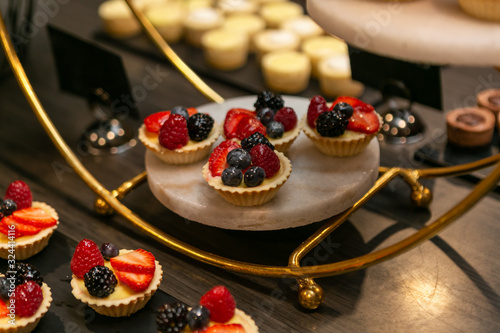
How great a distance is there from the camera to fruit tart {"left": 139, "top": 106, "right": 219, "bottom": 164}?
182 centimetres

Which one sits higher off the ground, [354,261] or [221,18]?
[354,261]

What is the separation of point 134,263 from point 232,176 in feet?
1.12

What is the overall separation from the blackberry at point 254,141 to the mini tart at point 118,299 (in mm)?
430

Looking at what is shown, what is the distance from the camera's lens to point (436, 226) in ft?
4.43

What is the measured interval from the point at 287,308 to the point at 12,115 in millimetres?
1654

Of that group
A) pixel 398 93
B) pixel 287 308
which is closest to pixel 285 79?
pixel 398 93

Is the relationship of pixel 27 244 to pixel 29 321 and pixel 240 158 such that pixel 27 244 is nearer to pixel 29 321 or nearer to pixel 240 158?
pixel 29 321

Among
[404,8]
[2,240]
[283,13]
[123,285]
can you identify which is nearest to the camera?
[404,8]

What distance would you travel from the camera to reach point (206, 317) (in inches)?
55.0

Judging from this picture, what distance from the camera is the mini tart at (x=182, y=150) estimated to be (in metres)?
1.84

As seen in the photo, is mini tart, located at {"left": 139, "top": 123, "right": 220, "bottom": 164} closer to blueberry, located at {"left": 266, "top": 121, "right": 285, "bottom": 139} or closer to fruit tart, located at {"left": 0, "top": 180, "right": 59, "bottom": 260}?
blueberry, located at {"left": 266, "top": 121, "right": 285, "bottom": 139}

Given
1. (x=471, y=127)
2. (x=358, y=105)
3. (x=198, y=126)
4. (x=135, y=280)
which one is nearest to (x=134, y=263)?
(x=135, y=280)

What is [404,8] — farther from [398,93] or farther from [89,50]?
[89,50]

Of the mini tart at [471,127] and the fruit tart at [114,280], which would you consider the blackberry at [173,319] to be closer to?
the fruit tart at [114,280]
